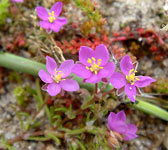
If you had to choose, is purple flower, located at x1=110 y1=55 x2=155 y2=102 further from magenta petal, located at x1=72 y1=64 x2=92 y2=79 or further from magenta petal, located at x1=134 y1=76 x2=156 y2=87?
magenta petal, located at x1=72 y1=64 x2=92 y2=79

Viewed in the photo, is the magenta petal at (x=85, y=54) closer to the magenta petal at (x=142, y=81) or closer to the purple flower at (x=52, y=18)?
the magenta petal at (x=142, y=81)

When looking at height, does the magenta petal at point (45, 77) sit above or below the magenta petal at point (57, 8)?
below

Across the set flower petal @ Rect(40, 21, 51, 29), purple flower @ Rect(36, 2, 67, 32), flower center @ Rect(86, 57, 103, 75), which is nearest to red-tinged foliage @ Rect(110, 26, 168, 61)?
purple flower @ Rect(36, 2, 67, 32)

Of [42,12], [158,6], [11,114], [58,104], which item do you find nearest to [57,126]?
[58,104]

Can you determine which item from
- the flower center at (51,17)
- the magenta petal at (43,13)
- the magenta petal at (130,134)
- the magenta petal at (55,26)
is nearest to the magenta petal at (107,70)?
the magenta petal at (130,134)

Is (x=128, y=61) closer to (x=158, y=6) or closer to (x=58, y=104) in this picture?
(x=58, y=104)

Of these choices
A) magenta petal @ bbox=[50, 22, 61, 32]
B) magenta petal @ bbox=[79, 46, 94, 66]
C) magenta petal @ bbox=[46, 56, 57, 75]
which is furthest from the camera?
magenta petal @ bbox=[50, 22, 61, 32]

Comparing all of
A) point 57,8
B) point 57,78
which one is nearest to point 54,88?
point 57,78

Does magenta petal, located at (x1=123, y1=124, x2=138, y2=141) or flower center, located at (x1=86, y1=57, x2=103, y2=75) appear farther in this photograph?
magenta petal, located at (x1=123, y1=124, x2=138, y2=141)
